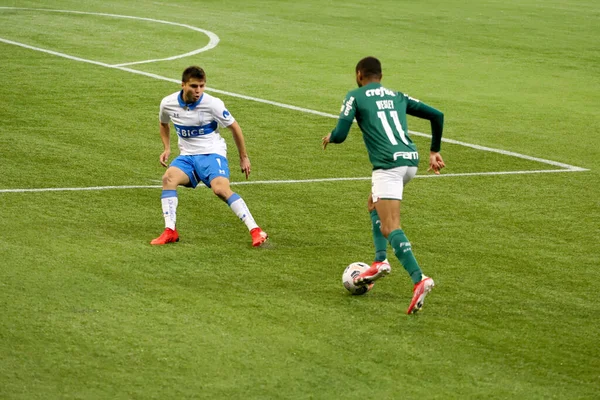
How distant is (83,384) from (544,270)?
4598 millimetres

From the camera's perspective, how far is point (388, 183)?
8977 millimetres

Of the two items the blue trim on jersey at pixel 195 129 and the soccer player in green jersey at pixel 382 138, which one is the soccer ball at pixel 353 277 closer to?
the soccer player in green jersey at pixel 382 138

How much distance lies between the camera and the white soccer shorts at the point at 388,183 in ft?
29.4

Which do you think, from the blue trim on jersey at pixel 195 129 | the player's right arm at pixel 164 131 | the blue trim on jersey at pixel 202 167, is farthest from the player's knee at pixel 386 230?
the player's right arm at pixel 164 131

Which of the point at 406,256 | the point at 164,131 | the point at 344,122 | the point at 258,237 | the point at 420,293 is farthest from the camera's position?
the point at 164,131

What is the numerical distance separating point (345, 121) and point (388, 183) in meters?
0.61

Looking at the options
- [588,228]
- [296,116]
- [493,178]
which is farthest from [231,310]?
[296,116]

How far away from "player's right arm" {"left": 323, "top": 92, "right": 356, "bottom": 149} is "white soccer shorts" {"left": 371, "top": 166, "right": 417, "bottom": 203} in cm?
44

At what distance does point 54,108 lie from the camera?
17.6 metres

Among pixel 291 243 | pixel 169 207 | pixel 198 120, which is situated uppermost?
pixel 198 120

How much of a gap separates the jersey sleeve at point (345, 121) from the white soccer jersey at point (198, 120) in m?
2.39

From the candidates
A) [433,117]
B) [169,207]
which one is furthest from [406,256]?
[169,207]

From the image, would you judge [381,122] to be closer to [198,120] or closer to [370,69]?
[370,69]

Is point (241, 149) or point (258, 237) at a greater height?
point (241, 149)
